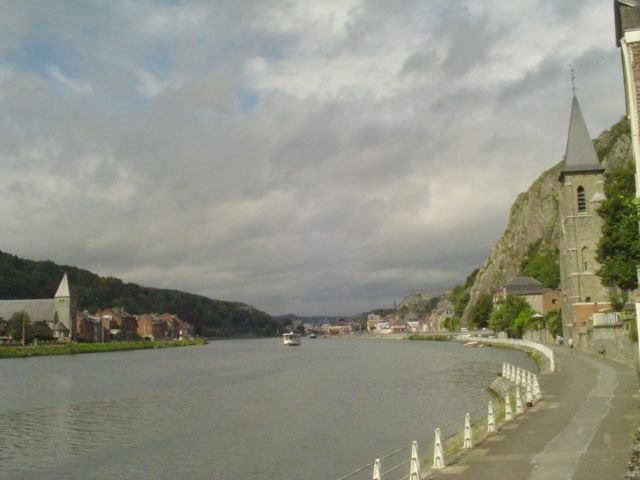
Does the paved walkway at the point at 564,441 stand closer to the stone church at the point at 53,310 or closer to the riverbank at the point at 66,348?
the riverbank at the point at 66,348

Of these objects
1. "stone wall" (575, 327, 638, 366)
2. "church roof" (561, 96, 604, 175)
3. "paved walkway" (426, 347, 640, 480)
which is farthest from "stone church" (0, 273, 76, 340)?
"paved walkway" (426, 347, 640, 480)

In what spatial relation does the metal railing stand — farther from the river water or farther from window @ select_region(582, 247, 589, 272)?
window @ select_region(582, 247, 589, 272)

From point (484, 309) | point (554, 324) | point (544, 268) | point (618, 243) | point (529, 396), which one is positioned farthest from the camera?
point (484, 309)

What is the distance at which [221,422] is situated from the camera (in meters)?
37.4

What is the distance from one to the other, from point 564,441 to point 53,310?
167 metres

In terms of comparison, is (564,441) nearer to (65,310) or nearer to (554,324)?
(554,324)

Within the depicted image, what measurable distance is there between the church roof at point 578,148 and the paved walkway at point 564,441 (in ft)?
179

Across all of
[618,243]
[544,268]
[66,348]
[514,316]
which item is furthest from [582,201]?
[66,348]

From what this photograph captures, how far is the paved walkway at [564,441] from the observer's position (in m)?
16.6

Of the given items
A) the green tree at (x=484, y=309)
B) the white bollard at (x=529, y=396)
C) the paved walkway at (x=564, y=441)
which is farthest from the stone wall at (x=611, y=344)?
the green tree at (x=484, y=309)

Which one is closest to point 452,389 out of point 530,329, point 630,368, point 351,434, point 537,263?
point 630,368

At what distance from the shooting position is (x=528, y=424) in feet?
79.4

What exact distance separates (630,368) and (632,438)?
25995 mm

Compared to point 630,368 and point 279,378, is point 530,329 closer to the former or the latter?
point 279,378
